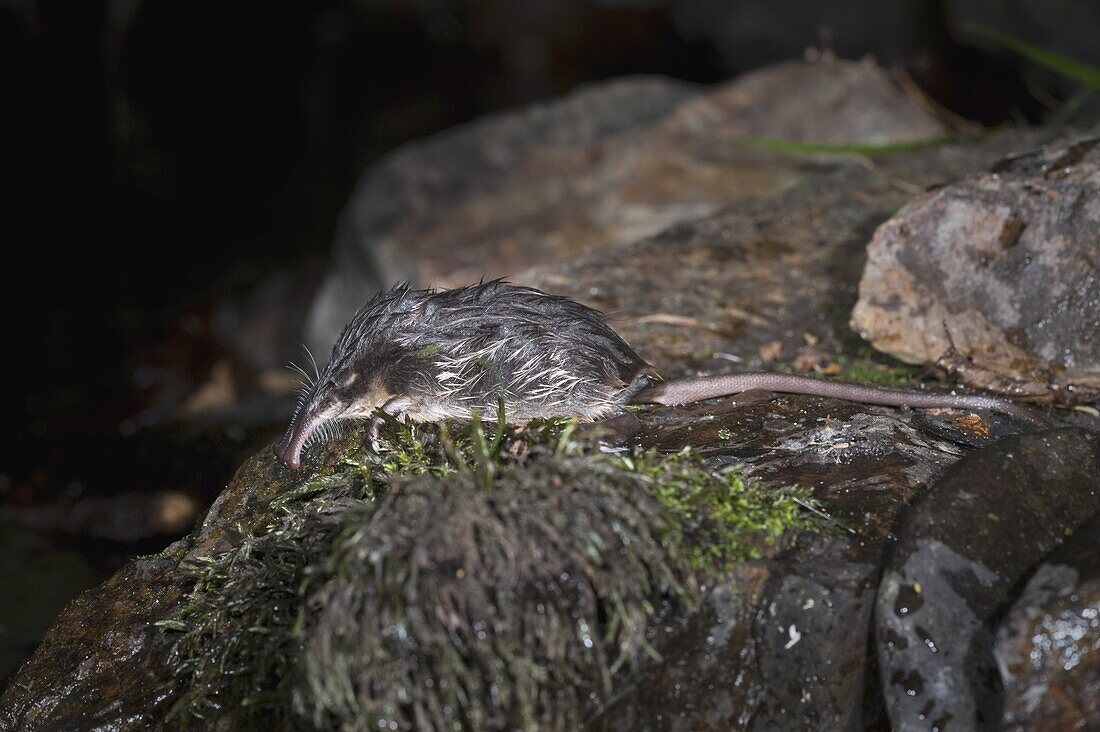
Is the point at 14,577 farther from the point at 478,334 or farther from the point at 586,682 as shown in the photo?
the point at 586,682

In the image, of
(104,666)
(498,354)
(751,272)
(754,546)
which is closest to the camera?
(754,546)

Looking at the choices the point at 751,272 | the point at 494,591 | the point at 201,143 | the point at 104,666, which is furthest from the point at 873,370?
the point at 201,143

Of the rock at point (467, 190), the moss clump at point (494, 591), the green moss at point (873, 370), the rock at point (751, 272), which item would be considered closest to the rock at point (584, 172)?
the rock at point (467, 190)

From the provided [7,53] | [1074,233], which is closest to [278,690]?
[1074,233]

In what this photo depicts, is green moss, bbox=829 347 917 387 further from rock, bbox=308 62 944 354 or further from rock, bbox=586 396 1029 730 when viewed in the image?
rock, bbox=308 62 944 354

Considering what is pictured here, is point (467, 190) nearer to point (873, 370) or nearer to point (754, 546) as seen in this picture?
point (873, 370)

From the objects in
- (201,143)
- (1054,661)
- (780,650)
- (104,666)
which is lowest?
(1054,661)

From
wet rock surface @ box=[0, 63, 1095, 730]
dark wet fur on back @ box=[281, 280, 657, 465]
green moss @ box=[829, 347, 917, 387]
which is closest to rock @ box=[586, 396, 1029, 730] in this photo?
wet rock surface @ box=[0, 63, 1095, 730]
